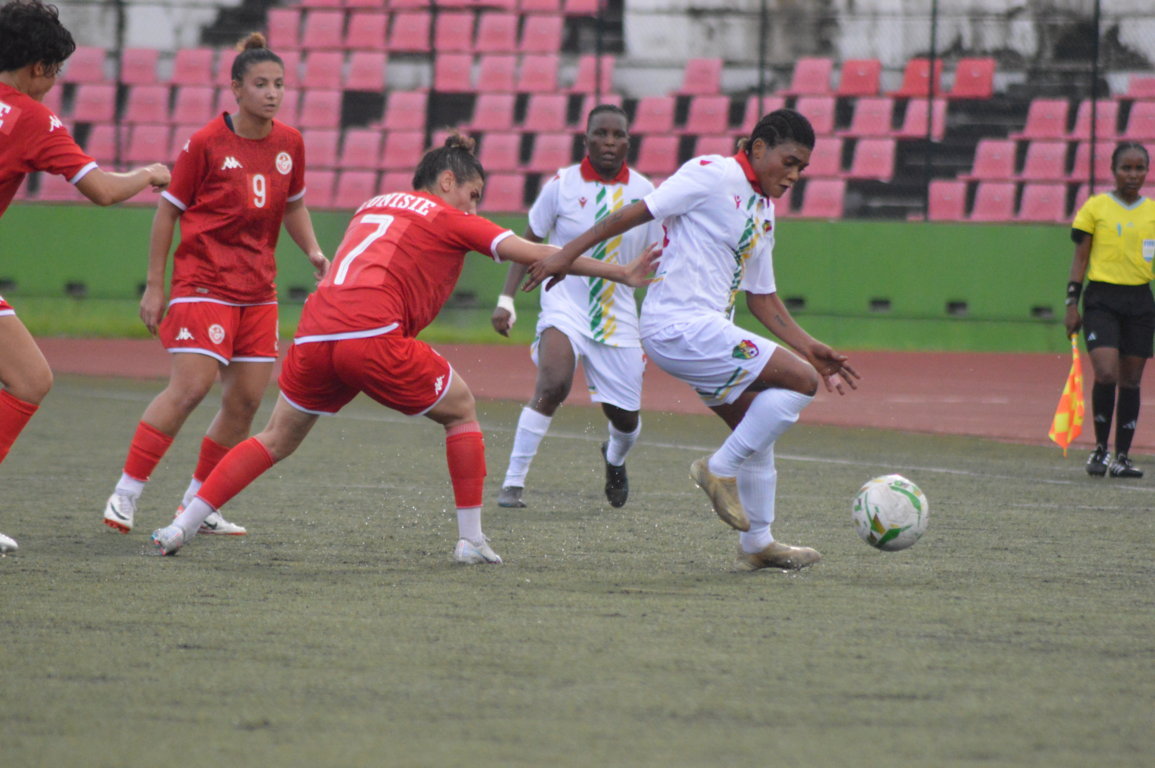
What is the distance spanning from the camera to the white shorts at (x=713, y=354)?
594 cm

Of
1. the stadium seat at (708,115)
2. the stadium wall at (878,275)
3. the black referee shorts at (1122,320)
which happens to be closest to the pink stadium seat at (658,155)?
the stadium seat at (708,115)

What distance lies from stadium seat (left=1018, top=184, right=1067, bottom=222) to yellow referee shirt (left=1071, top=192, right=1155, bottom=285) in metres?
9.09

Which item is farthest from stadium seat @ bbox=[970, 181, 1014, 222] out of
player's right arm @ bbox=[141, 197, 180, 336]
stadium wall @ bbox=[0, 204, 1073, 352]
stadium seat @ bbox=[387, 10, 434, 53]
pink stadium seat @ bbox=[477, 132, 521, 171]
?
player's right arm @ bbox=[141, 197, 180, 336]

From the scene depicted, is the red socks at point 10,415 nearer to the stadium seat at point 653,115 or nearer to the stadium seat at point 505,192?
the stadium seat at point 505,192

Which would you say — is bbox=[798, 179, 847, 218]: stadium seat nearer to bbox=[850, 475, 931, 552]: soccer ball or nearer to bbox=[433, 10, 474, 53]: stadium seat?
bbox=[433, 10, 474, 53]: stadium seat

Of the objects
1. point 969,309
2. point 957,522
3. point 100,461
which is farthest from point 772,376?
point 969,309

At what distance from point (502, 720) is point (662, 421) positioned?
896 cm

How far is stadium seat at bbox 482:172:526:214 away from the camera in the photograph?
21.0 m

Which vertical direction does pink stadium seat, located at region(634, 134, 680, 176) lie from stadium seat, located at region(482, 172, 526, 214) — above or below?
above

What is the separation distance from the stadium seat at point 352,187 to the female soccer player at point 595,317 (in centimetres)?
1319

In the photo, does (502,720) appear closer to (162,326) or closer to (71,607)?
(71,607)

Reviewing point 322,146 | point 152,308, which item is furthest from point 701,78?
point 152,308

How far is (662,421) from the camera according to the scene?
12.6 m

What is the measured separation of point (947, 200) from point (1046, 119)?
168 cm
